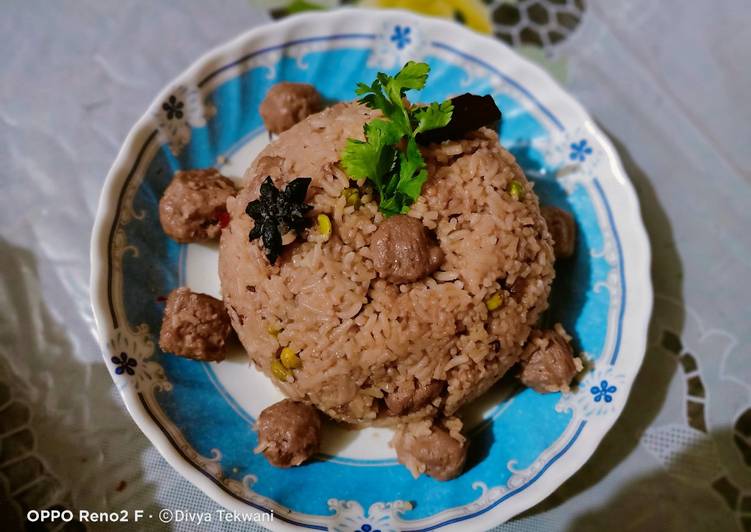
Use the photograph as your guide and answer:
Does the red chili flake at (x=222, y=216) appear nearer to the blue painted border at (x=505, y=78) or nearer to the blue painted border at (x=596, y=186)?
the blue painted border at (x=596, y=186)

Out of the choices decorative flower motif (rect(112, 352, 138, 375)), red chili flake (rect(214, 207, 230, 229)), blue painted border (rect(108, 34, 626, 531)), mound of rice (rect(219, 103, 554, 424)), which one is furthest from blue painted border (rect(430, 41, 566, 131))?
decorative flower motif (rect(112, 352, 138, 375))

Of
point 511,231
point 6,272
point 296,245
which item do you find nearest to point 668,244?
point 511,231

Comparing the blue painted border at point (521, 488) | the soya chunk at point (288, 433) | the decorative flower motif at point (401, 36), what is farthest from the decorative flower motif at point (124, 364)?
the decorative flower motif at point (401, 36)

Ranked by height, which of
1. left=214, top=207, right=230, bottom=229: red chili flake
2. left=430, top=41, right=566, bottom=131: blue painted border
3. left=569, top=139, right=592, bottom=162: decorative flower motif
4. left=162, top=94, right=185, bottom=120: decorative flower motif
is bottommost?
left=214, top=207, right=230, bottom=229: red chili flake

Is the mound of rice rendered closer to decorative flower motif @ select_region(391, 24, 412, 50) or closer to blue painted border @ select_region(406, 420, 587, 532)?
blue painted border @ select_region(406, 420, 587, 532)

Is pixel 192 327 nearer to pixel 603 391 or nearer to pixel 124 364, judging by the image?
pixel 124 364

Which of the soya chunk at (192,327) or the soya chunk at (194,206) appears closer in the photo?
the soya chunk at (192,327)

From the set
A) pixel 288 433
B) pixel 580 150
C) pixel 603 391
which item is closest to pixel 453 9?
pixel 580 150
